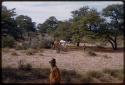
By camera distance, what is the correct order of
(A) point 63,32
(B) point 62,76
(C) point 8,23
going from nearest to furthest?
1. (B) point 62,76
2. (C) point 8,23
3. (A) point 63,32

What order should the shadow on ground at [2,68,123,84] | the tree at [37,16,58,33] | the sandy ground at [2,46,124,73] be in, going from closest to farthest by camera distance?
the shadow on ground at [2,68,123,84]
the sandy ground at [2,46,124,73]
the tree at [37,16,58,33]

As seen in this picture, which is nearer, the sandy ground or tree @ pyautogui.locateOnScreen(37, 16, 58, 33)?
the sandy ground

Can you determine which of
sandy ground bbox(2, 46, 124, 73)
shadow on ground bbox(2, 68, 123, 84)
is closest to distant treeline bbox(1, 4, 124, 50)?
sandy ground bbox(2, 46, 124, 73)

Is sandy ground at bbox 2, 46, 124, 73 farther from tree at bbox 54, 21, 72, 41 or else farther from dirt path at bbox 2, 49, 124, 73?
tree at bbox 54, 21, 72, 41

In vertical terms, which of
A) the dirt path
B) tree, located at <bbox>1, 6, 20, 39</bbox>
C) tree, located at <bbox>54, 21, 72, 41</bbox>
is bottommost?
the dirt path

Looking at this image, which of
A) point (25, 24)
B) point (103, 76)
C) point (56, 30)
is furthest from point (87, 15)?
point (103, 76)

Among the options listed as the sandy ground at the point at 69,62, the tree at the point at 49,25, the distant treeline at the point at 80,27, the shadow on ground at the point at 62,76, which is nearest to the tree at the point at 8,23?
the sandy ground at the point at 69,62

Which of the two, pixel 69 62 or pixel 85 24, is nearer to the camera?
pixel 69 62

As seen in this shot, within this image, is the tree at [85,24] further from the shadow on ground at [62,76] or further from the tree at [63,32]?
the shadow on ground at [62,76]

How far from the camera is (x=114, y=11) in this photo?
68.0 feet

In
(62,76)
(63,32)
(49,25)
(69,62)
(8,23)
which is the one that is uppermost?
(8,23)

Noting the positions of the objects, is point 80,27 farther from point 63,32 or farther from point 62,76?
point 62,76

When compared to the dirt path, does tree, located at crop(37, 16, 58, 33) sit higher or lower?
higher

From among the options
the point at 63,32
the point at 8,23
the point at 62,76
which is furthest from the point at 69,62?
the point at 63,32
